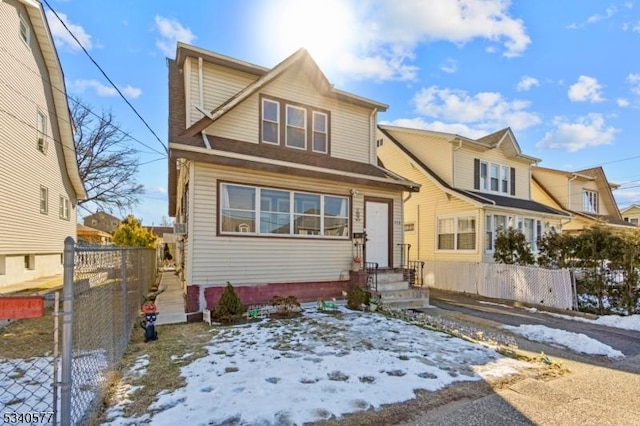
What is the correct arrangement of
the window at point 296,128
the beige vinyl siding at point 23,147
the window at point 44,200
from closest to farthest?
1. the window at point 296,128
2. the beige vinyl siding at point 23,147
3. the window at point 44,200

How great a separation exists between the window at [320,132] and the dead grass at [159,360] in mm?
6077

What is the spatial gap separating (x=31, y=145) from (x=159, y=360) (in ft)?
40.7

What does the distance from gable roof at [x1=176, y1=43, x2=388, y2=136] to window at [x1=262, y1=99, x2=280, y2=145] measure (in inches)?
22.2

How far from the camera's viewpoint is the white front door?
35.9ft

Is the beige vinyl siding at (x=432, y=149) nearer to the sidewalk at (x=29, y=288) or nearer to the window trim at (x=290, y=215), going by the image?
the window trim at (x=290, y=215)

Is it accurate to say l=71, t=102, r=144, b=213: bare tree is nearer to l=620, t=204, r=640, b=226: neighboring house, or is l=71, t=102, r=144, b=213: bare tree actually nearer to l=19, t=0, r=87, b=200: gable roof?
l=19, t=0, r=87, b=200: gable roof

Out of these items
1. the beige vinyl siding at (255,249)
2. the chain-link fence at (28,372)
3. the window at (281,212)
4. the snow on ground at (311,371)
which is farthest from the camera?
the window at (281,212)

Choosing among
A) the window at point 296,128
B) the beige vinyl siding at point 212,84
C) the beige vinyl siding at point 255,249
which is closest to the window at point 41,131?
the beige vinyl siding at point 212,84

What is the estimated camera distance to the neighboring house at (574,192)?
22.0 meters

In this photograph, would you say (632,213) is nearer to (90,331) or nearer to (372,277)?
(372,277)

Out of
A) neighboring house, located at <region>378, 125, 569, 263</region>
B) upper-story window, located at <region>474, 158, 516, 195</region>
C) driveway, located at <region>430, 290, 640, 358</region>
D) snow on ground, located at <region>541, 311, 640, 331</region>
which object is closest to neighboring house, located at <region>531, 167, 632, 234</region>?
neighboring house, located at <region>378, 125, 569, 263</region>

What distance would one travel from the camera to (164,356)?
532 cm

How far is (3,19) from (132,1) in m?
5.49

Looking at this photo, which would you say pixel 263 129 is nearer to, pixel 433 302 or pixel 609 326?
pixel 433 302
